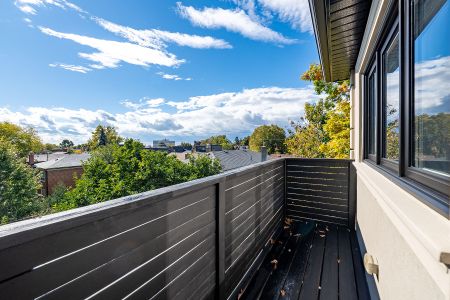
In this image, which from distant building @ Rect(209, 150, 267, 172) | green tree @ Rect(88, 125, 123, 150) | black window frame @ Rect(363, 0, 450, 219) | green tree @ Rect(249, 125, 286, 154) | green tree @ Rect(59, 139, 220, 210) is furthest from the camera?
green tree @ Rect(88, 125, 123, 150)

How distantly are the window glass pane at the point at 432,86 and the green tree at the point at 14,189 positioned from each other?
22.8 metres

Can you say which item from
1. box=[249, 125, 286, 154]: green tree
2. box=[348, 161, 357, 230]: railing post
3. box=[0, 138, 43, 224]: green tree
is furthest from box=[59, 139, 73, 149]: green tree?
box=[348, 161, 357, 230]: railing post

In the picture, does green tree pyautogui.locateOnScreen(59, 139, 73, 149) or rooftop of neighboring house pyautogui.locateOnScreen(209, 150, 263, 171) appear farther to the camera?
green tree pyautogui.locateOnScreen(59, 139, 73, 149)

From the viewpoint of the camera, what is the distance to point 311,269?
259 cm

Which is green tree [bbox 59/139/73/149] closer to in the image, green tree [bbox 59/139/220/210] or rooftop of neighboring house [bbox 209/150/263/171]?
rooftop of neighboring house [bbox 209/150/263/171]

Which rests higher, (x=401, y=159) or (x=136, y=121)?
(x=136, y=121)

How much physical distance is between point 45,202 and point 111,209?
2556cm

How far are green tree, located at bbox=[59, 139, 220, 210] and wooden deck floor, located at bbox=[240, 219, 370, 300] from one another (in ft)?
46.5

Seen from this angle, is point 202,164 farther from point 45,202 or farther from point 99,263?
point 99,263

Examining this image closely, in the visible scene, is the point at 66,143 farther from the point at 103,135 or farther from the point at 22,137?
the point at 22,137

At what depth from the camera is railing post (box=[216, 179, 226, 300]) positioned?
184cm

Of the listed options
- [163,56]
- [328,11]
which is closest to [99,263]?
[328,11]

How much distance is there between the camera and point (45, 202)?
21500 millimetres

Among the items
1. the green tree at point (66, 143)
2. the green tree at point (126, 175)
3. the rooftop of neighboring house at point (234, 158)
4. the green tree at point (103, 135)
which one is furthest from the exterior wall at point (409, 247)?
the green tree at point (66, 143)
